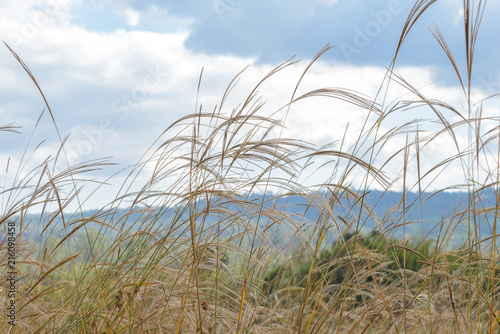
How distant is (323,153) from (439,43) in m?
0.55

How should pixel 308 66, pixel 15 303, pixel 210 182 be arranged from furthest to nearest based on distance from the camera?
pixel 15 303
pixel 210 182
pixel 308 66

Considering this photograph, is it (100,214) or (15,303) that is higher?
(100,214)

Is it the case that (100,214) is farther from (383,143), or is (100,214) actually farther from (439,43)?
(439,43)

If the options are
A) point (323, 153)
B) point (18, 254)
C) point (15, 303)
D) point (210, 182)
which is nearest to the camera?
point (323, 153)

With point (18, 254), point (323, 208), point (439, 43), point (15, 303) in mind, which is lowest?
point (15, 303)

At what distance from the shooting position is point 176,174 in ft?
7.18

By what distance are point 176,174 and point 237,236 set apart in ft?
1.41

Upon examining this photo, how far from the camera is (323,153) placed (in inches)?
64.7

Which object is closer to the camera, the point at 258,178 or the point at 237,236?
the point at 258,178

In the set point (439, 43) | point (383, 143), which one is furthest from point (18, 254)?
point (439, 43)

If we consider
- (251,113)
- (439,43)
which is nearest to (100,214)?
(251,113)

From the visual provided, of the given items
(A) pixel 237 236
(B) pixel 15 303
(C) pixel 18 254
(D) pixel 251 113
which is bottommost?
(B) pixel 15 303

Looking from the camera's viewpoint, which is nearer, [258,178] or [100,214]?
[258,178]

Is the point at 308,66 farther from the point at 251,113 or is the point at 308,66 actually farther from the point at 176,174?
the point at 176,174
